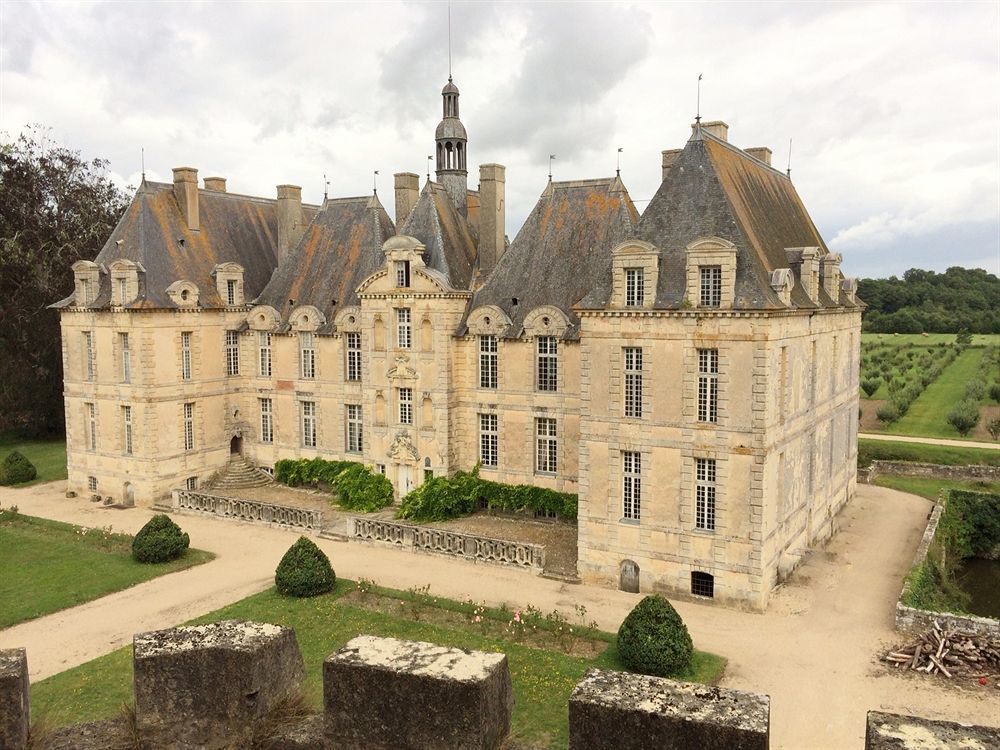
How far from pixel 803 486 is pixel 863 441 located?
1893cm

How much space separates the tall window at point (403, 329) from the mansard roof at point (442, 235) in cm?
219

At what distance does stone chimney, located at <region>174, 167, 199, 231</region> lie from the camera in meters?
37.0

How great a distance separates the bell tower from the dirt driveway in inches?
669

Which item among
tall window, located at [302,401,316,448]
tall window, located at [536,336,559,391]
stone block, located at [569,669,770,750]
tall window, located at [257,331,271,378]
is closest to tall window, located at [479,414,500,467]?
tall window, located at [536,336,559,391]

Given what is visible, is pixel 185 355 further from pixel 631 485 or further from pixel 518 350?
pixel 631 485

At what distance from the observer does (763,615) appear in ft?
71.8

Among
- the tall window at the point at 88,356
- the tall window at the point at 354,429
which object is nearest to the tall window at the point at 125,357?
the tall window at the point at 88,356

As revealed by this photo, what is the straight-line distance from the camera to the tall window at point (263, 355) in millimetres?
36844

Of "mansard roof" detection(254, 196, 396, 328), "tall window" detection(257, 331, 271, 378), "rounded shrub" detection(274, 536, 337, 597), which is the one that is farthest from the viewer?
"tall window" detection(257, 331, 271, 378)

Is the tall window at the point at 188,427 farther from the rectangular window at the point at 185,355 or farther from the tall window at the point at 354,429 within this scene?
the tall window at the point at 354,429

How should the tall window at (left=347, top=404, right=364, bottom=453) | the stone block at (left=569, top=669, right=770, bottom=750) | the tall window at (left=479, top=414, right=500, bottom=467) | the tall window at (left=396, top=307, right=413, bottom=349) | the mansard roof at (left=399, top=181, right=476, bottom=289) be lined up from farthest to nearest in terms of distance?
the tall window at (left=347, top=404, right=364, bottom=453) → the mansard roof at (left=399, top=181, right=476, bottom=289) → the tall window at (left=396, top=307, right=413, bottom=349) → the tall window at (left=479, top=414, right=500, bottom=467) → the stone block at (left=569, top=669, right=770, bottom=750)

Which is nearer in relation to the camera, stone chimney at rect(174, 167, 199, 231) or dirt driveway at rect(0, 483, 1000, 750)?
dirt driveway at rect(0, 483, 1000, 750)

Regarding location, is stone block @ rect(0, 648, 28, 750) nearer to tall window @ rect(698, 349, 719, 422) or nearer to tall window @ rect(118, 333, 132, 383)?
tall window @ rect(698, 349, 719, 422)

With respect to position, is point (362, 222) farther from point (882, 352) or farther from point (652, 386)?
point (882, 352)
